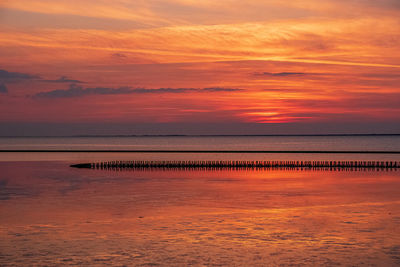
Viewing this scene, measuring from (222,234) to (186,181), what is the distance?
38.1m

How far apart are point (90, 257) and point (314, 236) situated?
14.0m

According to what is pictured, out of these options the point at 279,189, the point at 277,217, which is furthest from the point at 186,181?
the point at 277,217

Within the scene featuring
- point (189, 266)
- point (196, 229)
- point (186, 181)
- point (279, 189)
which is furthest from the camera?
point (186, 181)

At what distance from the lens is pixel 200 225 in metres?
34.9

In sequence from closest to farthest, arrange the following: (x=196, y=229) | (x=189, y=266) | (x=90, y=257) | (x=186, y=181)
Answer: (x=189, y=266)
(x=90, y=257)
(x=196, y=229)
(x=186, y=181)

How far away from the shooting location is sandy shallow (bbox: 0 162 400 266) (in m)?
26.5

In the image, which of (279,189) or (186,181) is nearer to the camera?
(279,189)

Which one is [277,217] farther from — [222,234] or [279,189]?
[279,189]

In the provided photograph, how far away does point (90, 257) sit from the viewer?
1040 inches

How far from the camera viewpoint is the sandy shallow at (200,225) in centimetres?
2653

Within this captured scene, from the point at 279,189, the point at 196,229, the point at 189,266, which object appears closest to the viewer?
the point at 189,266

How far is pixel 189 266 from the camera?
24781 mm

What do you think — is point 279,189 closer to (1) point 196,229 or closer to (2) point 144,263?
(1) point 196,229

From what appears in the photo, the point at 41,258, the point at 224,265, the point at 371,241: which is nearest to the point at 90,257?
the point at 41,258
